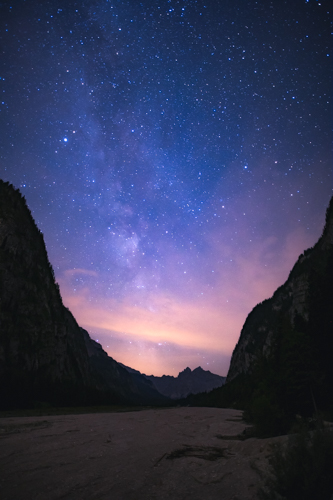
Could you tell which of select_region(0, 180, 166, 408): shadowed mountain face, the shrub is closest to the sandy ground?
the shrub

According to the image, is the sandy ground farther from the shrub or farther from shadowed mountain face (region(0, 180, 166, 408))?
shadowed mountain face (region(0, 180, 166, 408))

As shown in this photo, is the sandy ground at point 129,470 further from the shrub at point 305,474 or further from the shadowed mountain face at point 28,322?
the shadowed mountain face at point 28,322

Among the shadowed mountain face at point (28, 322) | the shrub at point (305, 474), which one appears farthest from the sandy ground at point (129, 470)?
the shadowed mountain face at point (28, 322)

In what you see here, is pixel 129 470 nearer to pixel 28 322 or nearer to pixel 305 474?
pixel 305 474

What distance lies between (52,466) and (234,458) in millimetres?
6943

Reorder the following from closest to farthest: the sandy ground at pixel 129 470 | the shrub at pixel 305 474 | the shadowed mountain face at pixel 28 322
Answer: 1. the shrub at pixel 305 474
2. the sandy ground at pixel 129 470
3. the shadowed mountain face at pixel 28 322

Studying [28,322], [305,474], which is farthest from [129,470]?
→ [28,322]

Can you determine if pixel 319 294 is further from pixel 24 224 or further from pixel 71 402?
pixel 24 224

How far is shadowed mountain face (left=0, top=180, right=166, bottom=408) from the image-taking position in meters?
47.9

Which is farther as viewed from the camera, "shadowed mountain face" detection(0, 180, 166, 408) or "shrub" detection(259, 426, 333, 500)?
"shadowed mountain face" detection(0, 180, 166, 408)

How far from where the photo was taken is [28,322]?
61000mm

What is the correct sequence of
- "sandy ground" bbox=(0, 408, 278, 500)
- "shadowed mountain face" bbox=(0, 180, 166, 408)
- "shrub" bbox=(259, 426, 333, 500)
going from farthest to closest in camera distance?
"shadowed mountain face" bbox=(0, 180, 166, 408)
"sandy ground" bbox=(0, 408, 278, 500)
"shrub" bbox=(259, 426, 333, 500)

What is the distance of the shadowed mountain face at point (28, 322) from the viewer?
157 feet

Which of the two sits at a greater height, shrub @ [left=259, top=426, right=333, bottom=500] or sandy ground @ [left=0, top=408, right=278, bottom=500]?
shrub @ [left=259, top=426, right=333, bottom=500]
